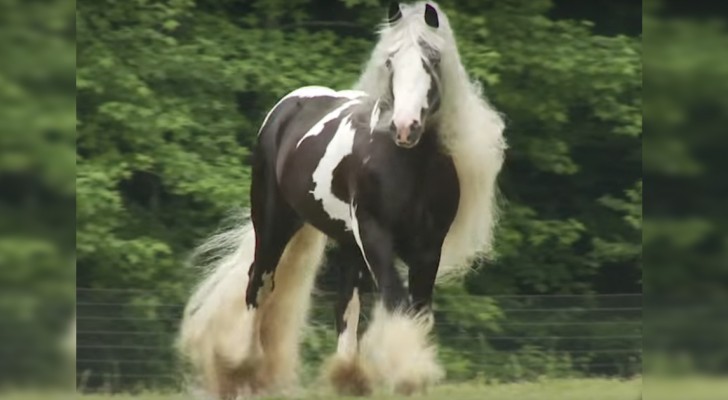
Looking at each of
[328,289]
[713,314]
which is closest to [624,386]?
[328,289]

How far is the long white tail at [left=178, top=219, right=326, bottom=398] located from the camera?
5160 mm

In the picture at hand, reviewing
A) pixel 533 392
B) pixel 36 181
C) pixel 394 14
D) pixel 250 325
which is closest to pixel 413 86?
pixel 394 14

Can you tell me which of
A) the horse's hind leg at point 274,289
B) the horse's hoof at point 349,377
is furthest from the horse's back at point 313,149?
the horse's hoof at point 349,377

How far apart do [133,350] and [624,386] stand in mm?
2545

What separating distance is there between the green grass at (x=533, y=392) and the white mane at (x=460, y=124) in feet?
2.55

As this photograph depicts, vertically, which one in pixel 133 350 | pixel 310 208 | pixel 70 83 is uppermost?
pixel 70 83

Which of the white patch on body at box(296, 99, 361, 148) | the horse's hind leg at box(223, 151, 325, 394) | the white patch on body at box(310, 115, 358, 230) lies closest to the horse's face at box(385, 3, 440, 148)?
the white patch on body at box(310, 115, 358, 230)

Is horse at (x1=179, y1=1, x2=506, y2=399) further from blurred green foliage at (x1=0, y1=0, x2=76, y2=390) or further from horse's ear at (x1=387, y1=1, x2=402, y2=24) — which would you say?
blurred green foliage at (x1=0, y1=0, x2=76, y2=390)

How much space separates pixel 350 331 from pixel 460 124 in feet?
3.46

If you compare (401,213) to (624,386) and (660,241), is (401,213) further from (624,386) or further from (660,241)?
(624,386)

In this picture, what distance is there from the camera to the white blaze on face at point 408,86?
14.0 feet

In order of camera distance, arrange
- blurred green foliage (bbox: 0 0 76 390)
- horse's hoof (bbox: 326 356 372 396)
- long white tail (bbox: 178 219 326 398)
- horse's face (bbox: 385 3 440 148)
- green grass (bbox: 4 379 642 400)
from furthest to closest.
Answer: green grass (bbox: 4 379 642 400) < long white tail (bbox: 178 219 326 398) < horse's hoof (bbox: 326 356 372 396) < horse's face (bbox: 385 3 440 148) < blurred green foliage (bbox: 0 0 76 390)

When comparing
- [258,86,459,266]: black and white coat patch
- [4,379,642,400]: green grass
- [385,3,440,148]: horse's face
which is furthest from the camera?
[4,379,642,400]: green grass

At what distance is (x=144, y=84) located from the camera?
6887mm
